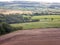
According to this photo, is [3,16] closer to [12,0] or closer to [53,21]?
[12,0]

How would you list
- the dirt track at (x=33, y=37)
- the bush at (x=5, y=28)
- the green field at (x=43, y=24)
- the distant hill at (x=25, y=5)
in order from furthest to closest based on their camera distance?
1. the distant hill at (x=25, y=5)
2. the green field at (x=43, y=24)
3. the bush at (x=5, y=28)
4. the dirt track at (x=33, y=37)

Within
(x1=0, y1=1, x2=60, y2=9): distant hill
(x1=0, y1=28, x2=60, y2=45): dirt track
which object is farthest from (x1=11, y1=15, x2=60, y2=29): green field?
(x1=0, y1=1, x2=60, y2=9): distant hill

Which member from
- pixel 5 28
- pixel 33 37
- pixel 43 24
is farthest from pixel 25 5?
pixel 33 37

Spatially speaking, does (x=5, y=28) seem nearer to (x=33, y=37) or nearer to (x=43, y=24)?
(x=33, y=37)

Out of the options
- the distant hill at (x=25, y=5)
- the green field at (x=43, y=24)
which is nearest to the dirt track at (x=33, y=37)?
the green field at (x=43, y=24)

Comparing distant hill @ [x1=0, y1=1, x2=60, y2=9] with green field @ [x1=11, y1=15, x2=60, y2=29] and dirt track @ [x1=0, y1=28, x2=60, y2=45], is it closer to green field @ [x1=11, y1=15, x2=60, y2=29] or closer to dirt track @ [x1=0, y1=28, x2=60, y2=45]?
green field @ [x1=11, y1=15, x2=60, y2=29]

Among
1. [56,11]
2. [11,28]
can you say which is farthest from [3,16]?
[56,11]

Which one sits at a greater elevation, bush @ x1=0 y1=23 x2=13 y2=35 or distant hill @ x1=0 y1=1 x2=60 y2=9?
distant hill @ x1=0 y1=1 x2=60 y2=9

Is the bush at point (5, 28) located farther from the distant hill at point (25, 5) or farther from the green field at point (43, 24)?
the distant hill at point (25, 5)

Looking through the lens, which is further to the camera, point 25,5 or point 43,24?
point 25,5
